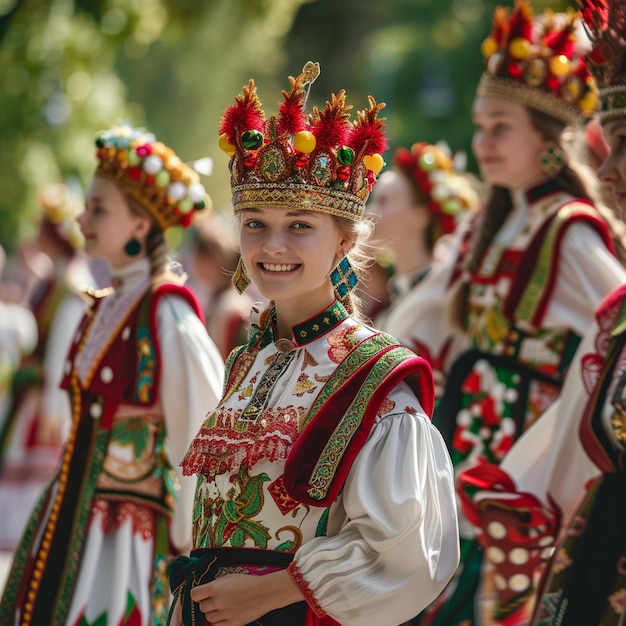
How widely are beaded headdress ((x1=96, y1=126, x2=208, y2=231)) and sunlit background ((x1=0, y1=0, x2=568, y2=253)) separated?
5.58m

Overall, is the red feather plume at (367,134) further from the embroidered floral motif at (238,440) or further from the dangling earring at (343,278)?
the embroidered floral motif at (238,440)

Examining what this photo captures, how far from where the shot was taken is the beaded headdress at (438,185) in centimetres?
731

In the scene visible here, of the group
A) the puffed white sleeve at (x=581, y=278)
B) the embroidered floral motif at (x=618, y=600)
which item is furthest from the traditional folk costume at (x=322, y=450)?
the puffed white sleeve at (x=581, y=278)

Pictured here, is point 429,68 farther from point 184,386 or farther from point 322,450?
point 322,450

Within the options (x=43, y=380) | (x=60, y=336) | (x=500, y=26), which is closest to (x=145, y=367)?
(x=500, y=26)

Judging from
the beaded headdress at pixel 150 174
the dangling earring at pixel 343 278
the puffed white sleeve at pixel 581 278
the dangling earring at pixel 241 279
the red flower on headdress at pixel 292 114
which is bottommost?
the dangling earring at pixel 343 278

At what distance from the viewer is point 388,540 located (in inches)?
118

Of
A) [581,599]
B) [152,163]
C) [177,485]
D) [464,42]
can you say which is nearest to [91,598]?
[177,485]

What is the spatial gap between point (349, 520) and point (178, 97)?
93.7ft

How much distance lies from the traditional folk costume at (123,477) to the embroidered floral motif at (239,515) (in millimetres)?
1462

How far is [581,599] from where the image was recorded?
357 cm

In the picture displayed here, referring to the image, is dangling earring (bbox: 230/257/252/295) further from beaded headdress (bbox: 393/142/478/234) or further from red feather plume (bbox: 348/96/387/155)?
beaded headdress (bbox: 393/142/478/234)

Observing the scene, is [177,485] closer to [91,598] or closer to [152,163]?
[91,598]

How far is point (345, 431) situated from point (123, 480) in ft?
6.60
